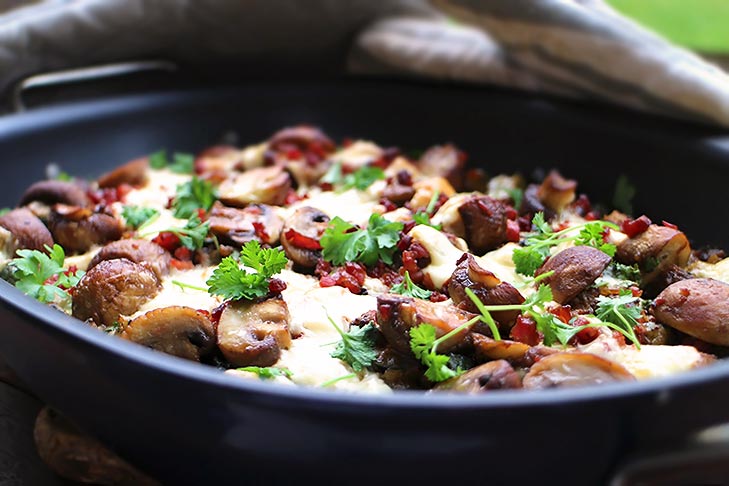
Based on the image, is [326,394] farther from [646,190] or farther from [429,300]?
[646,190]

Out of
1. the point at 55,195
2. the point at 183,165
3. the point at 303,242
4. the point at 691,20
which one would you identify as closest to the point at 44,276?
the point at 55,195

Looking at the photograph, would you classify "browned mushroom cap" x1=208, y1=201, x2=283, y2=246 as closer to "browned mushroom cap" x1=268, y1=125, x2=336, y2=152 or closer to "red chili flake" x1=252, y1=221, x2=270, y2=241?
"red chili flake" x1=252, y1=221, x2=270, y2=241

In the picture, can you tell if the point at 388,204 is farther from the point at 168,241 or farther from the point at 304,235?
the point at 168,241

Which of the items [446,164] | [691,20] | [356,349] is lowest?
[356,349]

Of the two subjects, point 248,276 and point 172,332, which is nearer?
point 172,332

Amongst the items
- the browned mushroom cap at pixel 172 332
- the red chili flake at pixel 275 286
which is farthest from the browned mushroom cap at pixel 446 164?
the browned mushroom cap at pixel 172 332

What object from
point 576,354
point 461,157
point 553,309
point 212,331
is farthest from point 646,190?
point 212,331

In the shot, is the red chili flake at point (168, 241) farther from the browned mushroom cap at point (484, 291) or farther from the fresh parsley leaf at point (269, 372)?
the browned mushroom cap at point (484, 291)
